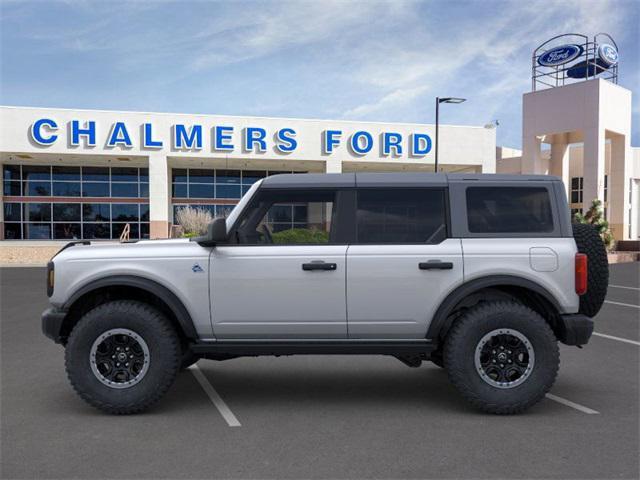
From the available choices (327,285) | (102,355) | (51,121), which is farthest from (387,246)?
(51,121)

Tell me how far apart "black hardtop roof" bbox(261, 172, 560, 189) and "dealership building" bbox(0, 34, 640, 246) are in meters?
26.2

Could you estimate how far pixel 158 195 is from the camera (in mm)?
30766

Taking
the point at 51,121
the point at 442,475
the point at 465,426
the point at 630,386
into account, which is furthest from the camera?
the point at 51,121

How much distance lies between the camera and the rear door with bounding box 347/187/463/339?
4789mm

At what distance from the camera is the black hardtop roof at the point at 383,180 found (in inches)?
198

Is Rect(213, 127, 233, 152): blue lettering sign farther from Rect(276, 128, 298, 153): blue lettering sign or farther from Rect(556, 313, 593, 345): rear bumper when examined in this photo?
Rect(556, 313, 593, 345): rear bumper

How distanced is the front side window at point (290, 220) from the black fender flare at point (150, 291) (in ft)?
2.52

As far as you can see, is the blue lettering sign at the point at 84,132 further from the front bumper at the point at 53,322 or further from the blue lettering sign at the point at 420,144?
the front bumper at the point at 53,322

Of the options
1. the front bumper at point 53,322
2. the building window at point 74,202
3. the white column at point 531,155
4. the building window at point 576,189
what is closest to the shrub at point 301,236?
the front bumper at point 53,322

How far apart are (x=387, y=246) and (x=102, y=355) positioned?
2619mm

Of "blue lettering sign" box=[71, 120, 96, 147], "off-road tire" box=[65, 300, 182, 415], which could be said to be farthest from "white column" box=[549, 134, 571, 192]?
"off-road tire" box=[65, 300, 182, 415]

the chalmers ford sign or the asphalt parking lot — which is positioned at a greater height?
the chalmers ford sign

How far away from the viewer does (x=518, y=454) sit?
398 cm

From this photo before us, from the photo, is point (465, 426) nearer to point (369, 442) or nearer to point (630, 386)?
point (369, 442)
